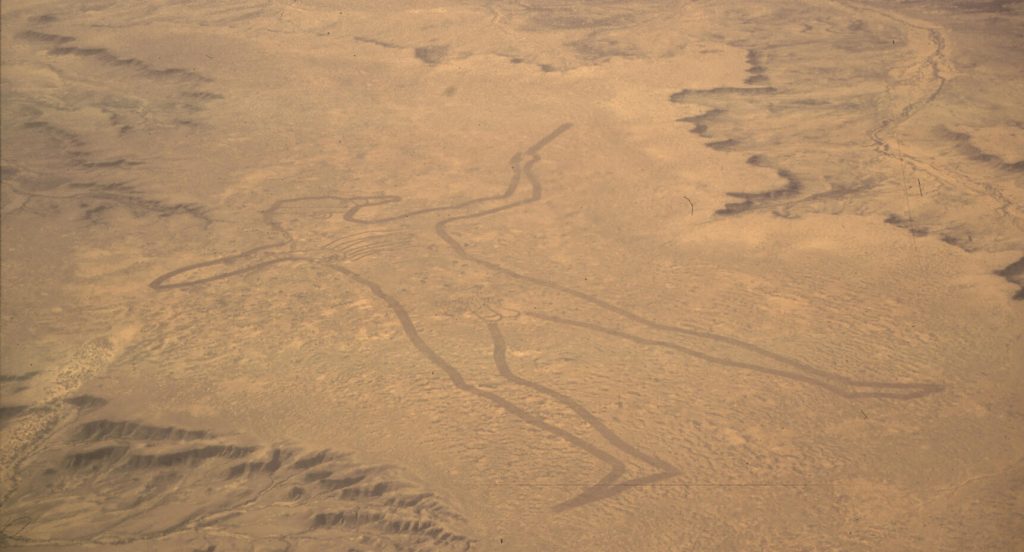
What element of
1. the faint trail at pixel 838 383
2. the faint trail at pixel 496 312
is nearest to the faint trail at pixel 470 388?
the faint trail at pixel 496 312

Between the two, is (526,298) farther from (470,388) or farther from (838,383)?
(838,383)

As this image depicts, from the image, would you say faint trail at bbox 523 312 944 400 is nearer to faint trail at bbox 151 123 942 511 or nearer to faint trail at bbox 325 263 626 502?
faint trail at bbox 151 123 942 511

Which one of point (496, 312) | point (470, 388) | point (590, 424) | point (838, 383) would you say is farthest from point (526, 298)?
point (838, 383)

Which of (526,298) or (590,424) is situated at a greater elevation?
(526,298)

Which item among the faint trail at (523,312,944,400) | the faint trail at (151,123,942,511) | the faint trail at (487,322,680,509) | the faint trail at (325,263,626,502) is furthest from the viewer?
the faint trail at (523,312,944,400)

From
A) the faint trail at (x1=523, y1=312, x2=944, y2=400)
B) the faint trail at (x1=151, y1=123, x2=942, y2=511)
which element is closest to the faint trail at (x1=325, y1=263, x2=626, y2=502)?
the faint trail at (x1=151, y1=123, x2=942, y2=511)

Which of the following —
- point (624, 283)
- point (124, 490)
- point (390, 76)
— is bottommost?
Result: point (124, 490)

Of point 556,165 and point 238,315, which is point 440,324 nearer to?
point 238,315

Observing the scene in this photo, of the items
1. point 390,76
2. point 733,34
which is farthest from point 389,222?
point 733,34
